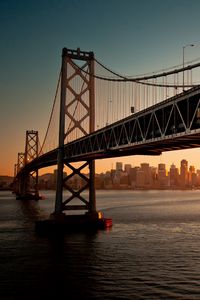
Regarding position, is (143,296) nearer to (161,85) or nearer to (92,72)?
(161,85)

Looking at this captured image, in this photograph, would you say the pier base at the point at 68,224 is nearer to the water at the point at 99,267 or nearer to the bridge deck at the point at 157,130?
the water at the point at 99,267

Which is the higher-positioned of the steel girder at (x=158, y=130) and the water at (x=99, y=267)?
the steel girder at (x=158, y=130)

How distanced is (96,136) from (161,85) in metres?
7.27

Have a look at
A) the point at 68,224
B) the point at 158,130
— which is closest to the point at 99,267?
the point at 158,130

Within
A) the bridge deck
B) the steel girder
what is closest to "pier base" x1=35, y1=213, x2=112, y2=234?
the bridge deck

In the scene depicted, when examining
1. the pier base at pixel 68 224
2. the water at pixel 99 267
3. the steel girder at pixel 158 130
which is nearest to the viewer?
the water at pixel 99 267

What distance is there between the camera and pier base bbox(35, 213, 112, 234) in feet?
130

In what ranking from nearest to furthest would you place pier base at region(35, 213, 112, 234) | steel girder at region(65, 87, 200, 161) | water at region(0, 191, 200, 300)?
1. water at region(0, 191, 200, 300)
2. steel girder at region(65, 87, 200, 161)
3. pier base at region(35, 213, 112, 234)

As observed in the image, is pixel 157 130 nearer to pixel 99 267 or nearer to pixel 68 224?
pixel 99 267

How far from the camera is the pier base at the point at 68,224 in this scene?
130 feet

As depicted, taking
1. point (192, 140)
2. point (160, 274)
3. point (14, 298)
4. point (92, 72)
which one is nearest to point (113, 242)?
point (160, 274)

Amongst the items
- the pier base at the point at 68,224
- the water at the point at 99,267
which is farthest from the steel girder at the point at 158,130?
the pier base at the point at 68,224

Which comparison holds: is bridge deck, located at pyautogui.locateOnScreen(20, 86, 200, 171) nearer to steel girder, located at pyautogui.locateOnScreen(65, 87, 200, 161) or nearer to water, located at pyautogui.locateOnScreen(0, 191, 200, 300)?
steel girder, located at pyautogui.locateOnScreen(65, 87, 200, 161)

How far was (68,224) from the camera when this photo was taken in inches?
1581
